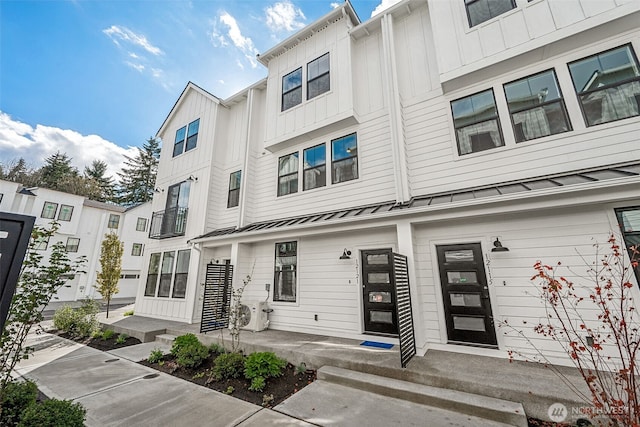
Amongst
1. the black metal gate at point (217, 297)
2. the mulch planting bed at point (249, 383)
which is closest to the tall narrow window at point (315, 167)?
the black metal gate at point (217, 297)

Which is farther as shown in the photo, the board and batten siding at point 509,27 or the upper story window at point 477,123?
the upper story window at point 477,123

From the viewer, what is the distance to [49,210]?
1759cm

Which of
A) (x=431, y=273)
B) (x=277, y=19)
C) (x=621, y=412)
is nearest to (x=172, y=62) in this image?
(x=277, y=19)

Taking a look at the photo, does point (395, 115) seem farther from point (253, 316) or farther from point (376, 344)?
point (253, 316)

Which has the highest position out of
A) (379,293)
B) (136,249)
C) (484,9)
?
(484,9)

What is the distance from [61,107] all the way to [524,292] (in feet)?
35.5

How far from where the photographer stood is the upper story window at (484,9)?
540cm

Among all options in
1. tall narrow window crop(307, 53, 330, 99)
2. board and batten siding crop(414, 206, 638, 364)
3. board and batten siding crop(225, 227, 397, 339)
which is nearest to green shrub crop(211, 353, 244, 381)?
board and batten siding crop(225, 227, 397, 339)

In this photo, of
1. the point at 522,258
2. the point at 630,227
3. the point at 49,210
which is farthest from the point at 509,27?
the point at 49,210

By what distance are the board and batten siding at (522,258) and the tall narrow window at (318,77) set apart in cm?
543

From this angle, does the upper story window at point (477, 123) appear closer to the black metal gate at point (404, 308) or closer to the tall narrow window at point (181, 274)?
the black metal gate at point (404, 308)

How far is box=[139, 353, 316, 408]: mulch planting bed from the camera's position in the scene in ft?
12.3

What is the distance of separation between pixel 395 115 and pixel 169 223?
358 inches

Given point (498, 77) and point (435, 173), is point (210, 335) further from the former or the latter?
point (498, 77)
